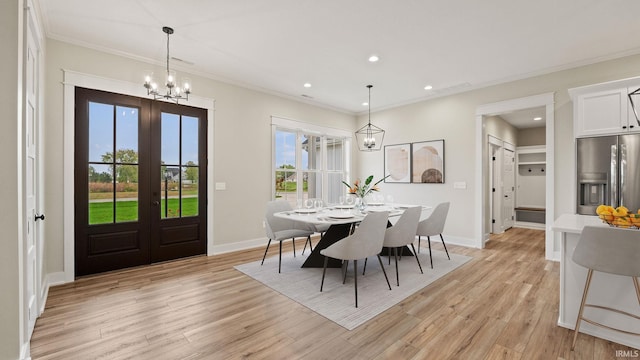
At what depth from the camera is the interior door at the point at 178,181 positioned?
3930mm

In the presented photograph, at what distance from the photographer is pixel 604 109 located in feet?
11.2

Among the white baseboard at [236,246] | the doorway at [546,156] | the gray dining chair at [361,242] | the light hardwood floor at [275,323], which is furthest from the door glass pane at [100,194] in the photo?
the doorway at [546,156]

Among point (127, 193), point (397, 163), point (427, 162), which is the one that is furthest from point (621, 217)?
point (127, 193)

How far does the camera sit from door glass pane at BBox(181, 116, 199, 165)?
420 centimetres

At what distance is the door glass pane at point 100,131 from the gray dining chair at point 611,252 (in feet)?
15.9

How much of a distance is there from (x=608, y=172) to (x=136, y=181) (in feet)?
19.4

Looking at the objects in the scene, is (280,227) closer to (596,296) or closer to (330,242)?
(330,242)

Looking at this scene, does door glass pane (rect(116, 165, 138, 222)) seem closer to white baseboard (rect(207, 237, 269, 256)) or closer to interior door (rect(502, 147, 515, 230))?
white baseboard (rect(207, 237, 269, 256))

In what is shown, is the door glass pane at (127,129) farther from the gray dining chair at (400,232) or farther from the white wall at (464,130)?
the white wall at (464,130)

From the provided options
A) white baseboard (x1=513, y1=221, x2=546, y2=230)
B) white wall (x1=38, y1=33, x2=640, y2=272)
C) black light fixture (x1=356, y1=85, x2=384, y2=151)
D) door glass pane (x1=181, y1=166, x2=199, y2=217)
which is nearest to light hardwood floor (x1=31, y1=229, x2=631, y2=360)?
door glass pane (x1=181, y1=166, x2=199, y2=217)

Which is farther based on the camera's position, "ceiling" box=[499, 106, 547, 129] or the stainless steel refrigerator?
"ceiling" box=[499, 106, 547, 129]

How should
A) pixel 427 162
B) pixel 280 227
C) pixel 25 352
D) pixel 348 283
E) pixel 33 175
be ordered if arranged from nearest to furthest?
pixel 25 352
pixel 33 175
pixel 348 283
pixel 280 227
pixel 427 162

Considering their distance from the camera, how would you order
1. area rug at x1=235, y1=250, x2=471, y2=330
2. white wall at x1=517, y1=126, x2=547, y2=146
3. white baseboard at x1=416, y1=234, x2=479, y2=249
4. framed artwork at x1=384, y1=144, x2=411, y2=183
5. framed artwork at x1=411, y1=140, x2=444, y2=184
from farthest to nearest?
1. white wall at x1=517, y1=126, x2=547, y2=146
2. framed artwork at x1=384, y1=144, x2=411, y2=183
3. framed artwork at x1=411, y1=140, x2=444, y2=184
4. white baseboard at x1=416, y1=234, x2=479, y2=249
5. area rug at x1=235, y1=250, x2=471, y2=330

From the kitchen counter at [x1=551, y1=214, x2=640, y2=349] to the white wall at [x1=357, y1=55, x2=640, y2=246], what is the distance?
2.05m
